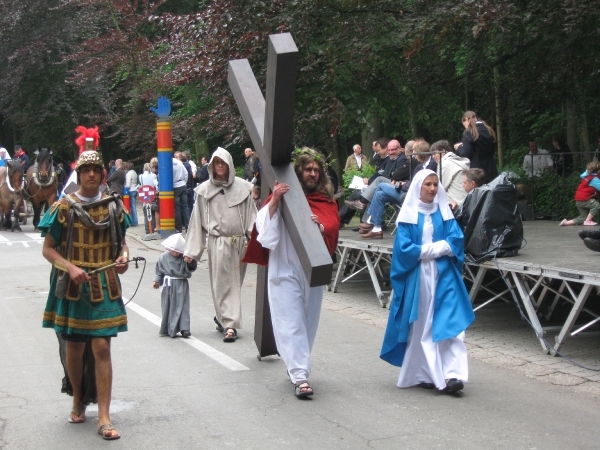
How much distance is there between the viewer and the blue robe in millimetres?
7324

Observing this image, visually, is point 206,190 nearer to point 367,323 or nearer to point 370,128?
point 367,323

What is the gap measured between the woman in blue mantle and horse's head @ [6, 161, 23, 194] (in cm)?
1894

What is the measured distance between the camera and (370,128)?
16.0m

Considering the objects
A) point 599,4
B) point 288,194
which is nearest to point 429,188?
point 288,194

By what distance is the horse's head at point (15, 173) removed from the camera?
80.6 feet

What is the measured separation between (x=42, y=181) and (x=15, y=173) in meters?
1.90

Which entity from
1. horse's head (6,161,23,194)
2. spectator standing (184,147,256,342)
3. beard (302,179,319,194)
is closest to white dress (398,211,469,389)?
beard (302,179,319,194)

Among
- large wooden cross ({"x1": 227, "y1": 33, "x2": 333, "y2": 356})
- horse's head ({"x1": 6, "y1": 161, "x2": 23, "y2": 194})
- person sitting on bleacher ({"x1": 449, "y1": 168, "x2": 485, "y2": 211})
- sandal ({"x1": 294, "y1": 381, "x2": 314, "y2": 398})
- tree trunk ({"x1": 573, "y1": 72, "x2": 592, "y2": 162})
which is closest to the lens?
large wooden cross ({"x1": 227, "y1": 33, "x2": 333, "y2": 356})

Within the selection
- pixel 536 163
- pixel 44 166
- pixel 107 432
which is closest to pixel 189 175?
pixel 44 166

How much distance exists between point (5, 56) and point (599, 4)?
28165 mm

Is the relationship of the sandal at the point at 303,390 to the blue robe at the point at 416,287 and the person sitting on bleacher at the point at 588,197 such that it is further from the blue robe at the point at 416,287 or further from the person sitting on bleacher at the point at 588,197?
the person sitting on bleacher at the point at 588,197

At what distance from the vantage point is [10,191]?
24.2 meters

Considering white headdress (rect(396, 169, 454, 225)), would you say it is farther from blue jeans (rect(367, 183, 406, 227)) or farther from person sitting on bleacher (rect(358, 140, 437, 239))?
blue jeans (rect(367, 183, 406, 227))

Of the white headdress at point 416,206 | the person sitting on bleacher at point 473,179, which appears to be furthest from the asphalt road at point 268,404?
the person sitting on bleacher at point 473,179
